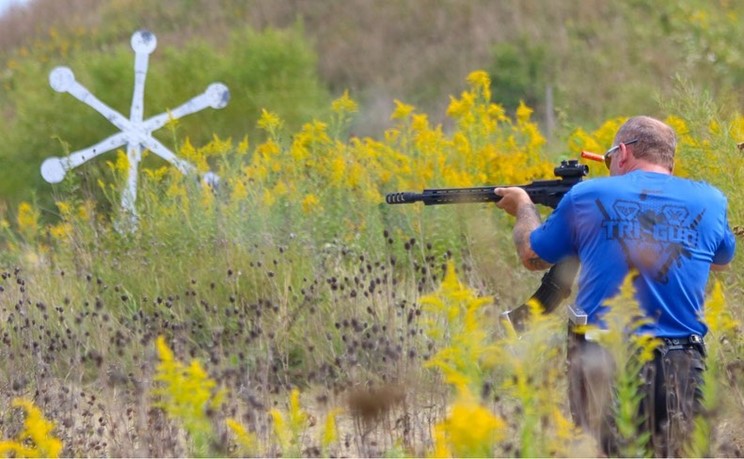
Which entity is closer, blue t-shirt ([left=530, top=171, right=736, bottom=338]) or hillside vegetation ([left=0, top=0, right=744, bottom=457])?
hillside vegetation ([left=0, top=0, right=744, bottom=457])

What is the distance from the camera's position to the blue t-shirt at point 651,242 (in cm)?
435

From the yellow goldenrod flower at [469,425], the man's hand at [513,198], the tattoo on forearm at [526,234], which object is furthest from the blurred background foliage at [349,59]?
the yellow goldenrod flower at [469,425]

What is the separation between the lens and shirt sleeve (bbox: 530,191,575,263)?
4520mm

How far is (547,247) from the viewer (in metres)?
4.60

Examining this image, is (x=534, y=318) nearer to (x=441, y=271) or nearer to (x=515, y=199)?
(x=515, y=199)

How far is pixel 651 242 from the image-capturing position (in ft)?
14.3

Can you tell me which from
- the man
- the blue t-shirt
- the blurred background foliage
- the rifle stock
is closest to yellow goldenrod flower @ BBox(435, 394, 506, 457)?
the man

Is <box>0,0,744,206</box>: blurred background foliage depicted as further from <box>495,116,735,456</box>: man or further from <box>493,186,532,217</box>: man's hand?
<box>495,116,735,456</box>: man

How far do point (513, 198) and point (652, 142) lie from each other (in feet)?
2.22

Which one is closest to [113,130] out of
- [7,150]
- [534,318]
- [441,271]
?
[7,150]

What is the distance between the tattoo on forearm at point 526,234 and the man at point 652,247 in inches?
5.5

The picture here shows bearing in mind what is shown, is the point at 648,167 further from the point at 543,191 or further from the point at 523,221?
the point at 543,191

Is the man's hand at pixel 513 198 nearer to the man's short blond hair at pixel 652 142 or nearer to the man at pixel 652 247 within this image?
the man at pixel 652 247

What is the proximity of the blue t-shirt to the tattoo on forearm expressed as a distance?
0.26 m
